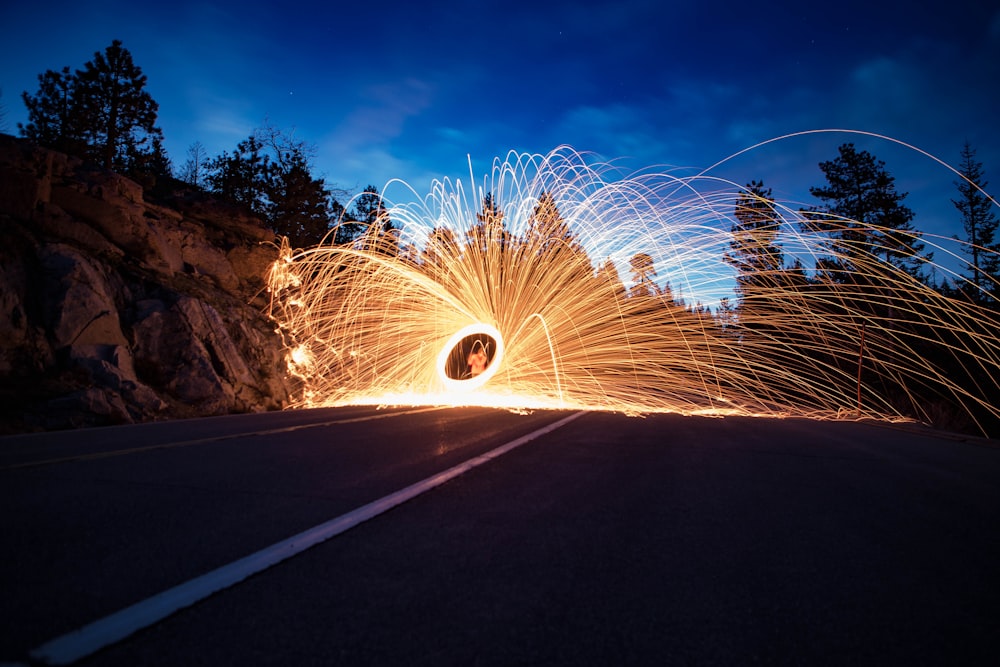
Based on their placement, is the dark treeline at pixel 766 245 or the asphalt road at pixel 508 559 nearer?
the asphalt road at pixel 508 559

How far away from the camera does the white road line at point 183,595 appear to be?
168 centimetres

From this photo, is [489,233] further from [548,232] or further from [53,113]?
[53,113]

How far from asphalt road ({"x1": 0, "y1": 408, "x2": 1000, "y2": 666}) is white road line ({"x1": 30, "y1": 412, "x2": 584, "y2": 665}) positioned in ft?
0.14

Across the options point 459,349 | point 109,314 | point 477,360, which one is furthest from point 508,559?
point 459,349

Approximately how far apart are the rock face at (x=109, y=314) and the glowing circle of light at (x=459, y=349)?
14.9 ft

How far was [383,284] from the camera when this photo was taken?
16.9 metres

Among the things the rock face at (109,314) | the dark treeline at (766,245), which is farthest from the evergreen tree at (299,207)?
the rock face at (109,314)

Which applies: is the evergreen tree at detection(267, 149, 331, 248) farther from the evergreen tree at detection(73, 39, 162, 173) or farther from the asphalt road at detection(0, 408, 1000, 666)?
the asphalt road at detection(0, 408, 1000, 666)

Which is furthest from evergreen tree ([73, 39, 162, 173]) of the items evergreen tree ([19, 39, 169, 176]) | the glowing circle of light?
the glowing circle of light

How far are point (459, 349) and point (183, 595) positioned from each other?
15.7 m

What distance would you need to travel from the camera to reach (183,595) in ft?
6.87

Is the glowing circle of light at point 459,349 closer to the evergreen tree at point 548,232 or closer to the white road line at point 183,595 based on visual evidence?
the evergreen tree at point 548,232

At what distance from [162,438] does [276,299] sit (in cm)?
1451

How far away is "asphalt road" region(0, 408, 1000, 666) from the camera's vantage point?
6.30 ft
